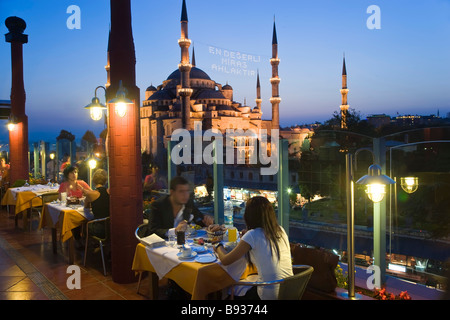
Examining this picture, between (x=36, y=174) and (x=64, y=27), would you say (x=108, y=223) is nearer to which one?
(x=64, y=27)

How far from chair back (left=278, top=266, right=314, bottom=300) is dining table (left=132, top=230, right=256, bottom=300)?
317 mm

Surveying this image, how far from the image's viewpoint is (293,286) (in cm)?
190

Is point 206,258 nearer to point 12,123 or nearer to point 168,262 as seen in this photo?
point 168,262

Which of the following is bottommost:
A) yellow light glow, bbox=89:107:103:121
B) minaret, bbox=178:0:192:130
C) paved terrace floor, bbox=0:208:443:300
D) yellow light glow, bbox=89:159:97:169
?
paved terrace floor, bbox=0:208:443:300

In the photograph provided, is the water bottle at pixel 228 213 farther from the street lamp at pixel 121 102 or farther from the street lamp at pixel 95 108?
the street lamp at pixel 95 108

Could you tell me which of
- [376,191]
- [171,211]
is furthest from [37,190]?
[376,191]

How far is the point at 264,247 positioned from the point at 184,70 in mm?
30666

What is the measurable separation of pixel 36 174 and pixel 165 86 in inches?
1548

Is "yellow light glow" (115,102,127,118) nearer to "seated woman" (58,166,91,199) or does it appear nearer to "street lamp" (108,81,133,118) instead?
"street lamp" (108,81,133,118)

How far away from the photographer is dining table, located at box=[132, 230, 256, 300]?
205 cm

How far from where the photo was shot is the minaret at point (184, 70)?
31109mm

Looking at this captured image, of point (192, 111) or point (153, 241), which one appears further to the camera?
point (192, 111)

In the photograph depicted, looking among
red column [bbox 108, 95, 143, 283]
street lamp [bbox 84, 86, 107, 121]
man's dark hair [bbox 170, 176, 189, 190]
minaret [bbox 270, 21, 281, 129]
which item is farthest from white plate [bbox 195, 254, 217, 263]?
minaret [bbox 270, 21, 281, 129]
